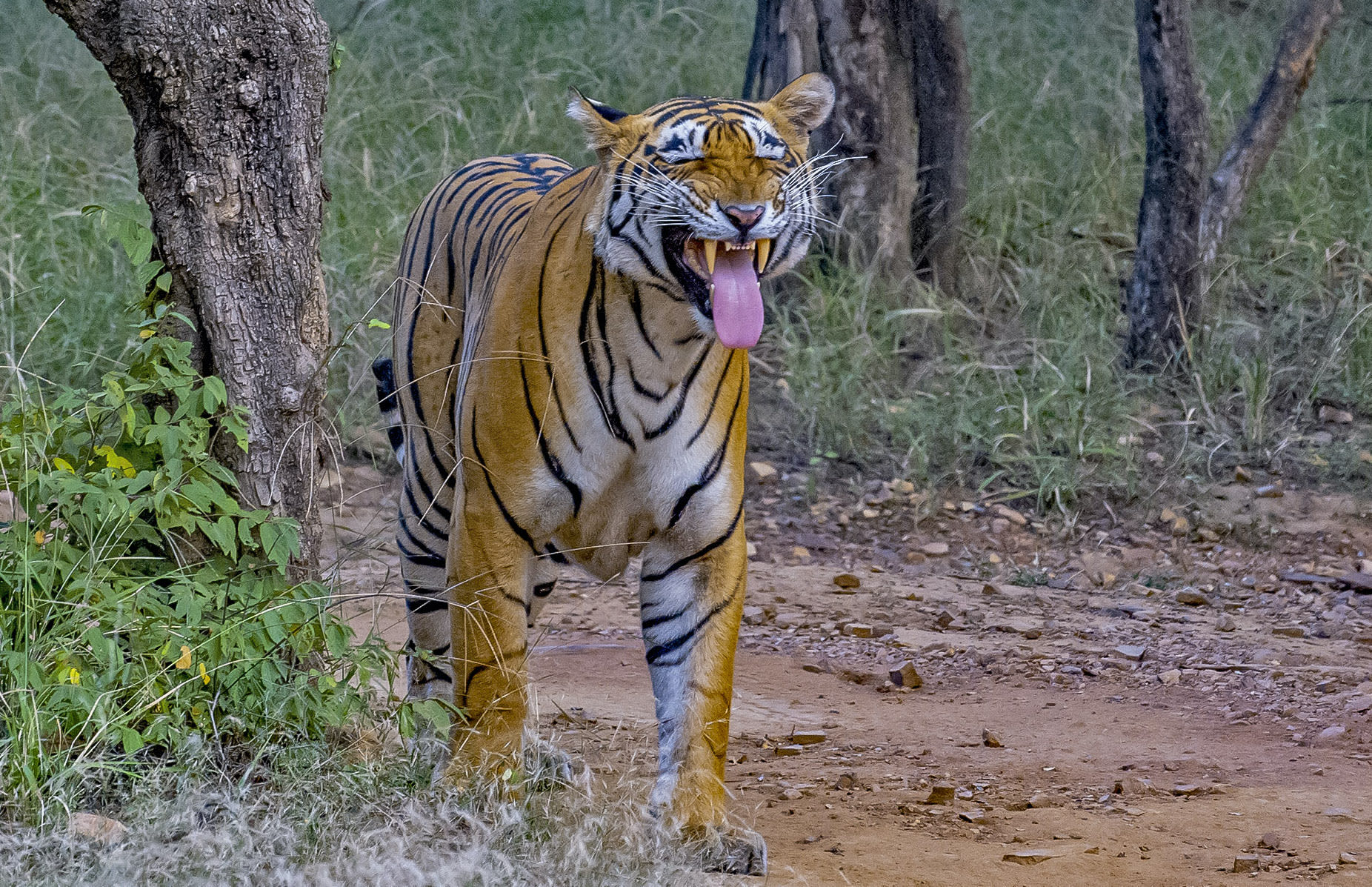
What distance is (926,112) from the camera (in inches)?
277

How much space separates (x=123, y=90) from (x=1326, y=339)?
5.29 meters

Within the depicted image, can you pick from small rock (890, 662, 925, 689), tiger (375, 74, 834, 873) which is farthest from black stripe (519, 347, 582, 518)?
small rock (890, 662, 925, 689)

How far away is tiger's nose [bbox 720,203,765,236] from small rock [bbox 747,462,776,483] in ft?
11.2

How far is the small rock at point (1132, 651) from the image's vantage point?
14.6 feet

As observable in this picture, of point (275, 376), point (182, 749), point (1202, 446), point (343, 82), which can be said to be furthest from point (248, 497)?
point (343, 82)

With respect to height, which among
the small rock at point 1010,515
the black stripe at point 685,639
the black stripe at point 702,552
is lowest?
the small rock at point 1010,515

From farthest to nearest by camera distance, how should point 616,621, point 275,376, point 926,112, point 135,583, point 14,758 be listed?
point 926,112 → point 616,621 → point 275,376 → point 135,583 → point 14,758

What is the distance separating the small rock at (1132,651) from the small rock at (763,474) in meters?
1.90

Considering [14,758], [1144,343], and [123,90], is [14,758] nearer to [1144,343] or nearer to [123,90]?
[123,90]

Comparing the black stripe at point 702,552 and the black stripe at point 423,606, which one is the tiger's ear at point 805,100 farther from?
the black stripe at point 423,606

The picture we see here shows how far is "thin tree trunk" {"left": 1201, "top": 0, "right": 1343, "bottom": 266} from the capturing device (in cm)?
667

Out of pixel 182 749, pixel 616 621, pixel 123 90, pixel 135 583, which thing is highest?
pixel 123 90

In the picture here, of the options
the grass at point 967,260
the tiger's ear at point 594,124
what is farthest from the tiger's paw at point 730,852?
the grass at point 967,260

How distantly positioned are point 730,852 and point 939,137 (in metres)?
4.89
